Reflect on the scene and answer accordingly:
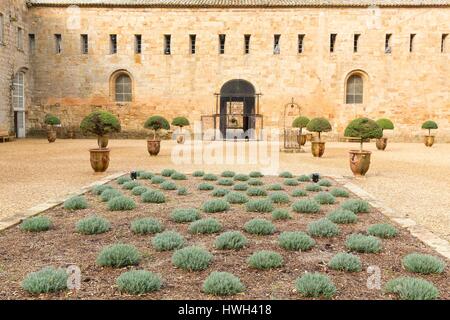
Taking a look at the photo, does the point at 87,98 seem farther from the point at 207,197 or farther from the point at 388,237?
the point at 388,237

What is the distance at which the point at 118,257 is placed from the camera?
4.16 meters

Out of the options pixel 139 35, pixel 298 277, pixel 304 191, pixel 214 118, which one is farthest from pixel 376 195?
pixel 139 35

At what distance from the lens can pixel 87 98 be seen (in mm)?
26531

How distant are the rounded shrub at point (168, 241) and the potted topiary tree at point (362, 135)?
7066mm

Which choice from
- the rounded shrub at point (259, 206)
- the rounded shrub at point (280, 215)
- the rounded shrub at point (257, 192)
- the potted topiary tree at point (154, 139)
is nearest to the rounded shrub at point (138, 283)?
the rounded shrub at point (280, 215)

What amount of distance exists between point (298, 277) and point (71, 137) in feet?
82.9

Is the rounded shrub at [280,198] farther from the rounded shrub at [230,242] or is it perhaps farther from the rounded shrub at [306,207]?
the rounded shrub at [230,242]

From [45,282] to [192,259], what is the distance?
4.62 ft

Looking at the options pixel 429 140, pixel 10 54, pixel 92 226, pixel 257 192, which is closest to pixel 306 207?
pixel 257 192

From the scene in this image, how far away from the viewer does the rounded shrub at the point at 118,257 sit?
4141mm

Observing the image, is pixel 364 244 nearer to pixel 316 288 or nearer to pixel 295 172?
pixel 316 288

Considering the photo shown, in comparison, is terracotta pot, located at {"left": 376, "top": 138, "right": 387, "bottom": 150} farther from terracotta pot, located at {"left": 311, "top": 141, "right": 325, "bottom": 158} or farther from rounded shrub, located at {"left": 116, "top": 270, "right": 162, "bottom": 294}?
→ rounded shrub, located at {"left": 116, "top": 270, "right": 162, "bottom": 294}
